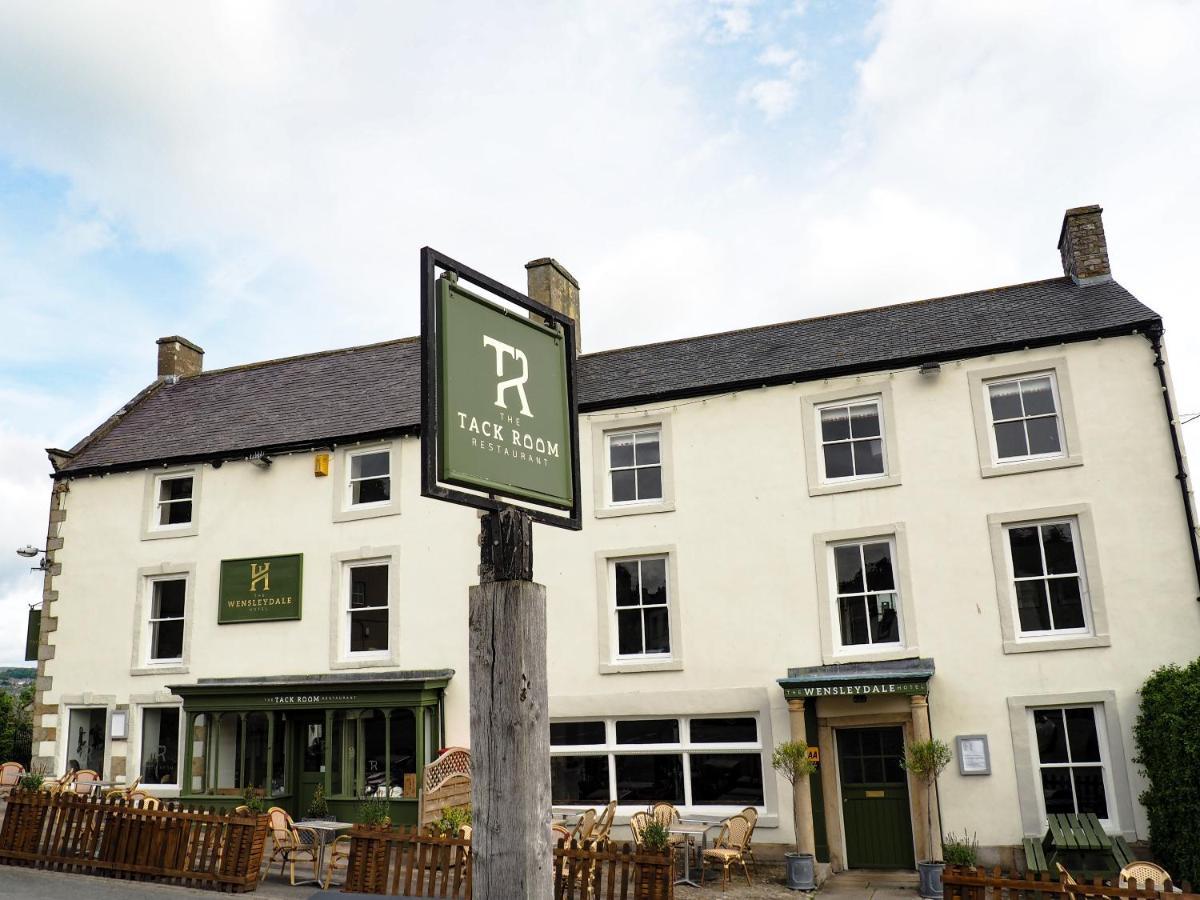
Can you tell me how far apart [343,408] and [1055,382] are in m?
13.5


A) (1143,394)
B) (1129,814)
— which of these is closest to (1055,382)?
(1143,394)

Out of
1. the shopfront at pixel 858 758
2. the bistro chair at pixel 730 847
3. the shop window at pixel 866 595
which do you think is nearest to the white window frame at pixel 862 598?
the shop window at pixel 866 595

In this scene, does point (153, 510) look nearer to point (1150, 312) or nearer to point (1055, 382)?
point (1055, 382)

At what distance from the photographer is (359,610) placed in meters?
18.4

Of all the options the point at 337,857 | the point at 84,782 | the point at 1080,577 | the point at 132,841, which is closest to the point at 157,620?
the point at 84,782

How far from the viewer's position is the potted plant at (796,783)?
44.7 feet

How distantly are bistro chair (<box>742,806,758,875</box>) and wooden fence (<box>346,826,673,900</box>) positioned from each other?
3.77 meters

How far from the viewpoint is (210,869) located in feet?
41.5

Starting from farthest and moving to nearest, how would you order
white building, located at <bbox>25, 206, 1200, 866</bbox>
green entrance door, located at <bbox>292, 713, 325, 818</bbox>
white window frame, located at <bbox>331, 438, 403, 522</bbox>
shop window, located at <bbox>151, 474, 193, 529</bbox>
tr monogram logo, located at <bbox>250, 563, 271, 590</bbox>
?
shop window, located at <bbox>151, 474, 193, 529</bbox> → tr monogram logo, located at <bbox>250, 563, 271, 590</bbox> → white window frame, located at <bbox>331, 438, 403, 522</bbox> → green entrance door, located at <bbox>292, 713, 325, 818</bbox> → white building, located at <bbox>25, 206, 1200, 866</bbox>

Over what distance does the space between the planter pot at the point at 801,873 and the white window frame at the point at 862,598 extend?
325 centimetres

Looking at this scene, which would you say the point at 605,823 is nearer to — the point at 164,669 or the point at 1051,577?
the point at 1051,577

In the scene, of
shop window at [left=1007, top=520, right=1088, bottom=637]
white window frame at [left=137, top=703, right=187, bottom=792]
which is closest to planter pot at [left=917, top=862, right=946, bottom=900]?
shop window at [left=1007, top=520, right=1088, bottom=637]

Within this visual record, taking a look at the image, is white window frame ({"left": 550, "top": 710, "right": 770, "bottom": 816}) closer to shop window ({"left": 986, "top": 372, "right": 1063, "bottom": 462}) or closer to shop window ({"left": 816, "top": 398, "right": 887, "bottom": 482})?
shop window ({"left": 816, "top": 398, "right": 887, "bottom": 482})

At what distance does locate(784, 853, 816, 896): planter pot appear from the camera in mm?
13602
